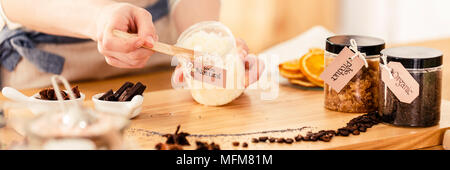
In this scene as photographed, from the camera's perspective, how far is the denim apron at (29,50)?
70.2 inches

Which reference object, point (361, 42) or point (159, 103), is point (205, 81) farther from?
point (361, 42)

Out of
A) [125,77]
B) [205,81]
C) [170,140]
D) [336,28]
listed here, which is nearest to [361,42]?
[205,81]

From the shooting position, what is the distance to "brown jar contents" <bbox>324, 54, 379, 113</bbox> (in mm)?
1367

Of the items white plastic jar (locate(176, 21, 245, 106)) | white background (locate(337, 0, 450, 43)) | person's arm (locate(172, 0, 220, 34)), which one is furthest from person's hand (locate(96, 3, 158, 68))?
white background (locate(337, 0, 450, 43))

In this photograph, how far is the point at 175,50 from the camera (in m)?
1.36

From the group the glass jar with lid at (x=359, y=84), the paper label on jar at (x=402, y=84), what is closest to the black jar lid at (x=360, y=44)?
the glass jar with lid at (x=359, y=84)

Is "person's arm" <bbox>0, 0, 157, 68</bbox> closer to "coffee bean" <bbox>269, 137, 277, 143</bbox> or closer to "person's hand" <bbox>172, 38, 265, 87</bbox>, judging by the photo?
"person's hand" <bbox>172, 38, 265, 87</bbox>

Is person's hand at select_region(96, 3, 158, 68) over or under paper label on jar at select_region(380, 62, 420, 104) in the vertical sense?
over

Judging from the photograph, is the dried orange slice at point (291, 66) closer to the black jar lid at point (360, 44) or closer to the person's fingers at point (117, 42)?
the black jar lid at point (360, 44)

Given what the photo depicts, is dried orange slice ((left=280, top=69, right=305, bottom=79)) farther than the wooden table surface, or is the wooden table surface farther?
dried orange slice ((left=280, top=69, right=305, bottom=79))

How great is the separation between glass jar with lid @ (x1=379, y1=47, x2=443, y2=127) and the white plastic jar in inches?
15.0

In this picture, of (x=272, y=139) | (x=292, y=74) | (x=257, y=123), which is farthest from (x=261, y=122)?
(x=292, y=74)

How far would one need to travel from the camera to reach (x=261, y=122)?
4.42 ft
